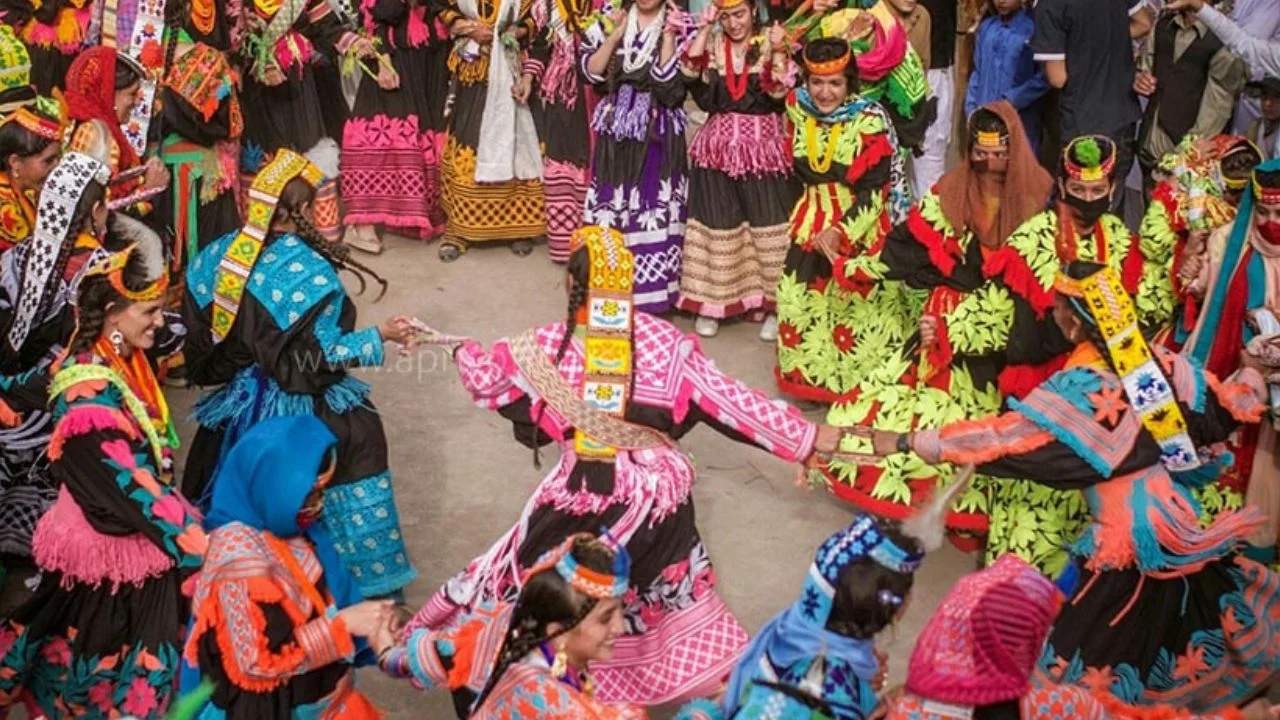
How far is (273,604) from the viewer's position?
435cm

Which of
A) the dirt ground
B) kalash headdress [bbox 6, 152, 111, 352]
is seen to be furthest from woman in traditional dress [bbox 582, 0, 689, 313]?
kalash headdress [bbox 6, 152, 111, 352]

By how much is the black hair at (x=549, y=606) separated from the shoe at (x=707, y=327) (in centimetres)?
464

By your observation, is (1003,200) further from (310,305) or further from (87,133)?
(87,133)

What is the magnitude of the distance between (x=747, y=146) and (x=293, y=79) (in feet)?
9.03

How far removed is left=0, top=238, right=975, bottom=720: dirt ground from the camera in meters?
6.39

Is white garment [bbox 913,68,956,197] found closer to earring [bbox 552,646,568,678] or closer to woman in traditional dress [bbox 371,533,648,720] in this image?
woman in traditional dress [bbox 371,533,648,720]

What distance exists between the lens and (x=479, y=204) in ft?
31.0

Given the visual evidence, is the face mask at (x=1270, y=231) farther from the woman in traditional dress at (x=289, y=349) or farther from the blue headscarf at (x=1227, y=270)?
the woman in traditional dress at (x=289, y=349)

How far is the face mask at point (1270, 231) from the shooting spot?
5.82 meters

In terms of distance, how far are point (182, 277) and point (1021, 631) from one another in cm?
538

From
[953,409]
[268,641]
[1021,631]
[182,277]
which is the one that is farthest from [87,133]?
[1021,631]

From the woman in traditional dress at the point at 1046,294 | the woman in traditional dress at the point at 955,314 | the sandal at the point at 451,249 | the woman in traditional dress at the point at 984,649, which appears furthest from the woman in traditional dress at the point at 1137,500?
the sandal at the point at 451,249

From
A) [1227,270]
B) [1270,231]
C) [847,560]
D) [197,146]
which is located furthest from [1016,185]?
[197,146]

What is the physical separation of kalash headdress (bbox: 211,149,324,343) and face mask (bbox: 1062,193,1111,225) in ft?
8.98
